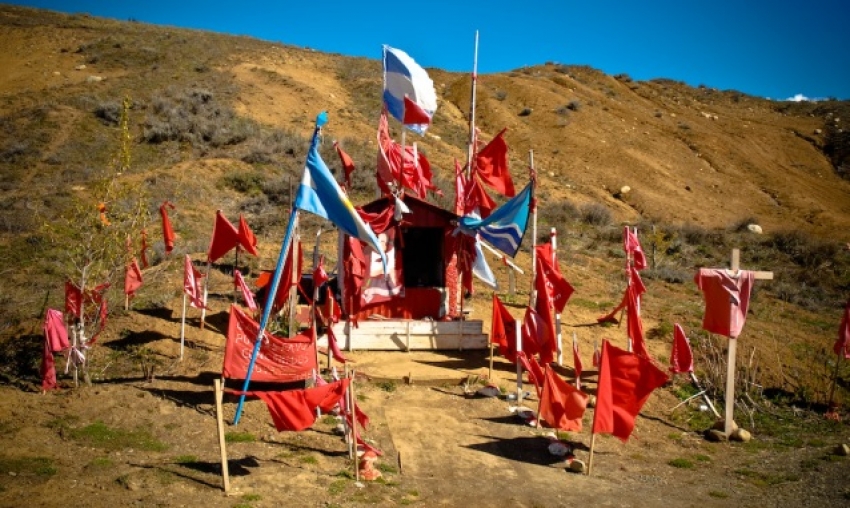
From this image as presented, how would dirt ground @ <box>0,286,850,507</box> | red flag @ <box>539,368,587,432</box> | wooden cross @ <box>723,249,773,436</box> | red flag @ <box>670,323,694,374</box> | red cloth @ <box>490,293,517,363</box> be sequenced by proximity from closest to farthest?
1. dirt ground @ <box>0,286,850,507</box>
2. red flag @ <box>539,368,587,432</box>
3. wooden cross @ <box>723,249,773,436</box>
4. red cloth @ <box>490,293,517,363</box>
5. red flag @ <box>670,323,694,374</box>

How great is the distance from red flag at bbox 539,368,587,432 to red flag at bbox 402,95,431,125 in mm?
7660

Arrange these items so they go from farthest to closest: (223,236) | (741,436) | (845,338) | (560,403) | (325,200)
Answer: (223,236) → (845,338) → (741,436) → (560,403) → (325,200)

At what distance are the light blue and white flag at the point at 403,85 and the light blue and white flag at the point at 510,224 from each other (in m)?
2.94

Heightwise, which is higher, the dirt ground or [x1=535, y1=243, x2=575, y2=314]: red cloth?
[x1=535, y1=243, x2=575, y2=314]: red cloth

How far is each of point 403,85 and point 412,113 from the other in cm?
Result: 72

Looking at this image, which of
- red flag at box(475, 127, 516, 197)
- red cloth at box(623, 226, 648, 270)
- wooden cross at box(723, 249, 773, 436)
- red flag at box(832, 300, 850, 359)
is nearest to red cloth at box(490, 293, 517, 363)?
red flag at box(475, 127, 516, 197)

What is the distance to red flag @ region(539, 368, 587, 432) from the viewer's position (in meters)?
11.6

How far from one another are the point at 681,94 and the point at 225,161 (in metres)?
57.9

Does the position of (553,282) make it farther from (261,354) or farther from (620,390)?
(261,354)

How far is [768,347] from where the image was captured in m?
18.2

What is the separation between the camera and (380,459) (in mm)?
10562

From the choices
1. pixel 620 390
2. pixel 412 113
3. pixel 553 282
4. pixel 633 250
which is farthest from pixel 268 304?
pixel 633 250

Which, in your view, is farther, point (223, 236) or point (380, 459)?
point (223, 236)

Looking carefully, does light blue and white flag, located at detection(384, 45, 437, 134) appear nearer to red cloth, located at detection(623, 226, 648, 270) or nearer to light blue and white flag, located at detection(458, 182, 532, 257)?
light blue and white flag, located at detection(458, 182, 532, 257)
